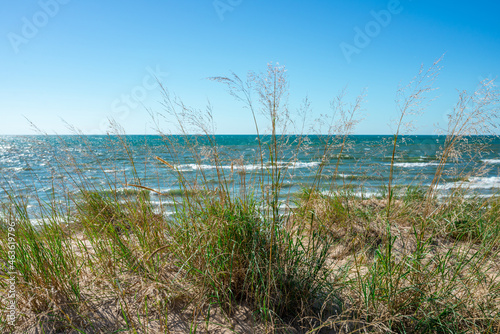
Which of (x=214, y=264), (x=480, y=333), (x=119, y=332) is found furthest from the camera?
(x=214, y=264)

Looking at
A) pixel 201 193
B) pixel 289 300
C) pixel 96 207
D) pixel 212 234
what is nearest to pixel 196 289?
pixel 212 234

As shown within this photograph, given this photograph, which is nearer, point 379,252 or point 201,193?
point 379,252

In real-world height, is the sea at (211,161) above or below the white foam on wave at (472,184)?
above

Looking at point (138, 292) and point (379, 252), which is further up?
point (379, 252)

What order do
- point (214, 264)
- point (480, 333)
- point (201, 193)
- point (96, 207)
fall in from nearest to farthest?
point (480, 333), point (214, 264), point (201, 193), point (96, 207)

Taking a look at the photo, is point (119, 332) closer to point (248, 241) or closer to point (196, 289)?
point (196, 289)

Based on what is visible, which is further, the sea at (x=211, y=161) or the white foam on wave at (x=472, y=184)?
the white foam on wave at (x=472, y=184)

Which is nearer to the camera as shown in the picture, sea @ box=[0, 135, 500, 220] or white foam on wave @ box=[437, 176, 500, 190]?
sea @ box=[0, 135, 500, 220]

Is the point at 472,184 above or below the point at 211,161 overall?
below

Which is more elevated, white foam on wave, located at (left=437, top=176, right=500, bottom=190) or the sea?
the sea

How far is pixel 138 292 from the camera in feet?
6.54

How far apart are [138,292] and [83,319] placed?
0.35 meters

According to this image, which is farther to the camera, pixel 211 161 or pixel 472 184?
pixel 472 184

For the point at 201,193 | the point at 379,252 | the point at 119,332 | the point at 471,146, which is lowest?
the point at 119,332
